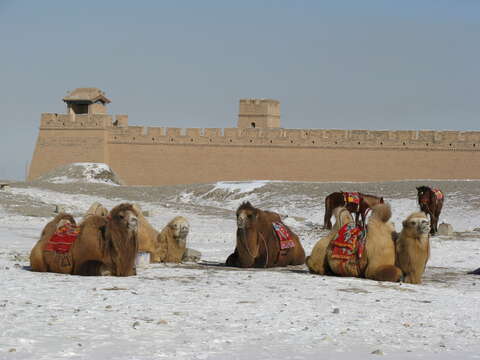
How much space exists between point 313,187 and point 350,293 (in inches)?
847

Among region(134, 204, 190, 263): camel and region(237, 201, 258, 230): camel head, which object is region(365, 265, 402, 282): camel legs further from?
region(134, 204, 190, 263): camel

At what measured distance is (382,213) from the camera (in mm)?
9281

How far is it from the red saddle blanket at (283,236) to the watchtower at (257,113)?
35322 mm

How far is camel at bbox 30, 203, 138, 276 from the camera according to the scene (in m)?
8.82

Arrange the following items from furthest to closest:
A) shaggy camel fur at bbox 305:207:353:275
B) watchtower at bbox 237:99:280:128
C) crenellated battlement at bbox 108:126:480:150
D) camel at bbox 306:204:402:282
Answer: watchtower at bbox 237:99:280:128 → crenellated battlement at bbox 108:126:480:150 → shaggy camel fur at bbox 305:207:353:275 → camel at bbox 306:204:402:282

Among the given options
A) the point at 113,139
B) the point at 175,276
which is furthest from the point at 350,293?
the point at 113,139

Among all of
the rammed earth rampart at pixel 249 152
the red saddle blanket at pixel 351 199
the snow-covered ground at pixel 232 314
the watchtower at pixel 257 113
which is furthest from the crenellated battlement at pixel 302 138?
the snow-covered ground at pixel 232 314

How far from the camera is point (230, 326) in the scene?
6.45 m

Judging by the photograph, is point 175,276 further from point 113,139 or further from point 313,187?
point 113,139

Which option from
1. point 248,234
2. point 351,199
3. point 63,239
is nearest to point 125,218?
point 63,239

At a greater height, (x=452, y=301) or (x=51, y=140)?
(x=51, y=140)

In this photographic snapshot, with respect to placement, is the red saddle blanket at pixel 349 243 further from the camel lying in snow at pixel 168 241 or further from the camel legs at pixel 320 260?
the camel lying in snow at pixel 168 241

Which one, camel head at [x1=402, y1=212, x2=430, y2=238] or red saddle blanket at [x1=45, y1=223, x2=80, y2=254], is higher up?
camel head at [x1=402, y1=212, x2=430, y2=238]

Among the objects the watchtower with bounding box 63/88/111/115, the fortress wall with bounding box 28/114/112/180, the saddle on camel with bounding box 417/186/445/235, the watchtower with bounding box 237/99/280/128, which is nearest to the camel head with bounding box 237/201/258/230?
the saddle on camel with bounding box 417/186/445/235
